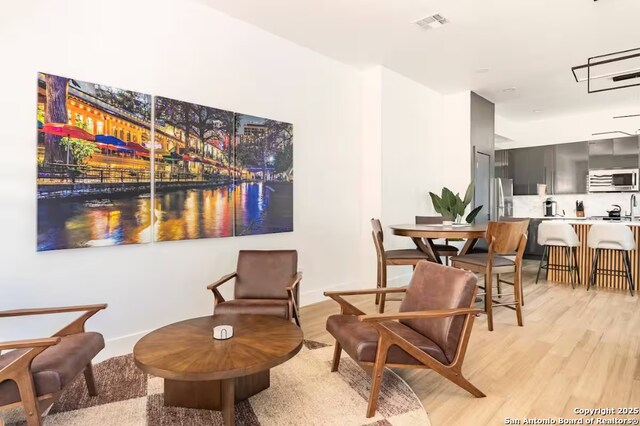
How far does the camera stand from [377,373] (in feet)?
6.77

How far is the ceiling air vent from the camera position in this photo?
3633 mm

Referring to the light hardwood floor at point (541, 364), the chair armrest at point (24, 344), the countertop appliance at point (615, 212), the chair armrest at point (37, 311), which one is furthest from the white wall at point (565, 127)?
the chair armrest at point (24, 344)

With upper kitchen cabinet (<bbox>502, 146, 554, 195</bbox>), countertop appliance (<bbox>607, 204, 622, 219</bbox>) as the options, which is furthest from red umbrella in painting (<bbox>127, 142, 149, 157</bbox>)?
upper kitchen cabinet (<bbox>502, 146, 554, 195</bbox>)

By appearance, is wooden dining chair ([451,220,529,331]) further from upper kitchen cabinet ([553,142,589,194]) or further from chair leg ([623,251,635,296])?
upper kitchen cabinet ([553,142,589,194])

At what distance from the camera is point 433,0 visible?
11.0 feet

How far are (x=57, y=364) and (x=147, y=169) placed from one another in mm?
1690

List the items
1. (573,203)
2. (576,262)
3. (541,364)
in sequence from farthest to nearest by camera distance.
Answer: (573,203)
(576,262)
(541,364)

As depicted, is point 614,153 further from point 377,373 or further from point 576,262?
point 377,373

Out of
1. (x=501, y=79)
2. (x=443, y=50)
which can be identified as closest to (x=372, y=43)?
(x=443, y=50)

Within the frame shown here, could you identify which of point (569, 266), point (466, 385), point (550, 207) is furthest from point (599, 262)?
point (466, 385)

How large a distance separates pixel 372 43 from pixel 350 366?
343 centimetres

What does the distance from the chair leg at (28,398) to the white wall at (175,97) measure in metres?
1.07

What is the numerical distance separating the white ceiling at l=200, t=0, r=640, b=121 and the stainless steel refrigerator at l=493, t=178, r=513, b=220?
6.62 feet

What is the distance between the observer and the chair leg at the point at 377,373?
2.05 metres
